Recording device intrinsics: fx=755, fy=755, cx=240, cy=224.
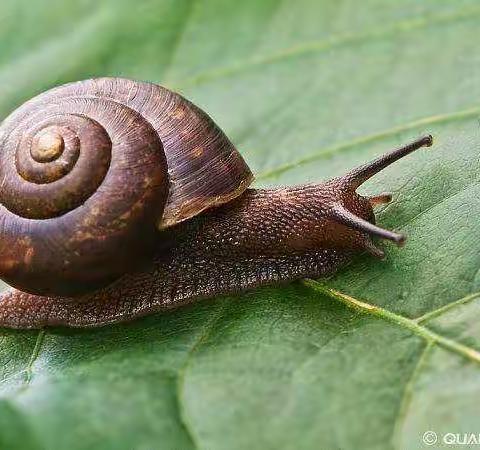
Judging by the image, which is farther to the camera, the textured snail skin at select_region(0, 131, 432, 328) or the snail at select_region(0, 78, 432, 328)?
the textured snail skin at select_region(0, 131, 432, 328)

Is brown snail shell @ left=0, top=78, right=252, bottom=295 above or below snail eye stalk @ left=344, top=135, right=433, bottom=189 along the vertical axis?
above

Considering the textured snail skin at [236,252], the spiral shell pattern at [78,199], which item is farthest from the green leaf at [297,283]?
the spiral shell pattern at [78,199]

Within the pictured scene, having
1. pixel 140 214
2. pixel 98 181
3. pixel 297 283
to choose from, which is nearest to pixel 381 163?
pixel 297 283

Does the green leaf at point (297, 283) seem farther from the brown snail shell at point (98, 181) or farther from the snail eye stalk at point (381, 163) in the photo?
the brown snail shell at point (98, 181)

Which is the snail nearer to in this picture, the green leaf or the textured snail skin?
the textured snail skin

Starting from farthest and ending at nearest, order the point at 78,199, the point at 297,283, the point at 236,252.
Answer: the point at 236,252 → the point at 297,283 → the point at 78,199

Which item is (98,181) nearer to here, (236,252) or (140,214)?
(140,214)

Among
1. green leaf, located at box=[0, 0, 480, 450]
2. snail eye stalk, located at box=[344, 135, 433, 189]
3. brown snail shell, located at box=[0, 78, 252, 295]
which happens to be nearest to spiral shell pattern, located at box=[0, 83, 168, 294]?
brown snail shell, located at box=[0, 78, 252, 295]
